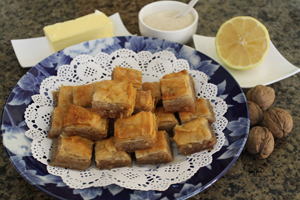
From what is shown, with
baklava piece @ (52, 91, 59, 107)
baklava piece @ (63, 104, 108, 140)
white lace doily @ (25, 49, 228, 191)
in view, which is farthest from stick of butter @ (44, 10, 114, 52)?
baklava piece @ (63, 104, 108, 140)

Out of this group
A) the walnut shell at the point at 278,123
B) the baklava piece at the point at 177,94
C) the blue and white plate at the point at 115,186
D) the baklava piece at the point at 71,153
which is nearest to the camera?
the blue and white plate at the point at 115,186

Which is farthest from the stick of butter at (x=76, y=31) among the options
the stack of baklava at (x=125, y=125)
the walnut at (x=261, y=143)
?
the walnut at (x=261, y=143)

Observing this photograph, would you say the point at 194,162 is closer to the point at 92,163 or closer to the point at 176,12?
the point at 92,163

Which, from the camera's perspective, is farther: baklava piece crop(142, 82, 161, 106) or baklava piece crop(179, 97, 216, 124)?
baklava piece crop(142, 82, 161, 106)

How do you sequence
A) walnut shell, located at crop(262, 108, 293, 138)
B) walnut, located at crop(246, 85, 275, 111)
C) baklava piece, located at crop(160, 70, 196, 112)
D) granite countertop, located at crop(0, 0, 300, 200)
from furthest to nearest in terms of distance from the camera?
walnut, located at crop(246, 85, 275, 111) → walnut shell, located at crop(262, 108, 293, 138) → baklava piece, located at crop(160, 70, 196, 112) → granite countertop, located at crop(0, 0, 300, 200)

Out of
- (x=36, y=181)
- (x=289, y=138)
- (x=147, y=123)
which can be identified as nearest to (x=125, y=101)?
(x=147, y=123)

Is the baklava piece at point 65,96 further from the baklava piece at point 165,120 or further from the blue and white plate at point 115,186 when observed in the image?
the baklava piece at point 165,120

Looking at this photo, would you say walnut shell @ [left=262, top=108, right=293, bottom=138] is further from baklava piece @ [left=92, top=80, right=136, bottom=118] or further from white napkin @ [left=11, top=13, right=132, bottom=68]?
white napkin @ [left=11, top=13, right=132, bottom=68]
